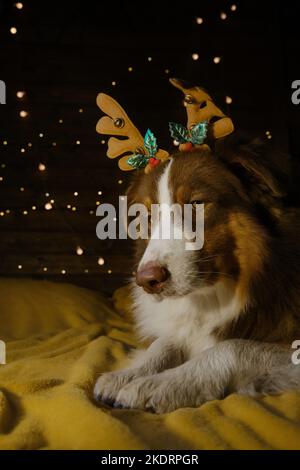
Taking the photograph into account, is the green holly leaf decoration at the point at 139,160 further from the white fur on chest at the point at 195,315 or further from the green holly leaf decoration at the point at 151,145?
the white fur on chest at the point at 195,315

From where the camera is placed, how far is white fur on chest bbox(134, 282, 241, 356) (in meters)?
1.73

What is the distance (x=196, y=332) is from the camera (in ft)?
5.99

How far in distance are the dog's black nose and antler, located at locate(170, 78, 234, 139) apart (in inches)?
27.3

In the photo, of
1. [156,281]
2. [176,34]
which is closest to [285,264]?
[156,281]

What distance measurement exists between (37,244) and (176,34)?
2.16 meters

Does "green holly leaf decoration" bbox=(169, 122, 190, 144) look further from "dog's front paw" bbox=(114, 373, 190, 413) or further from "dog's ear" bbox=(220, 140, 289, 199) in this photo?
"dog's front paw" bbox=(114, 373, 190, 413)

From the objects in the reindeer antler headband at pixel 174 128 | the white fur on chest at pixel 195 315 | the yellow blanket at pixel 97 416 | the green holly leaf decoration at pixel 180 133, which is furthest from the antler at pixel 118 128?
the yellow blanket at pixel 97 416

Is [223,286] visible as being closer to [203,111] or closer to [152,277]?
[152,277]

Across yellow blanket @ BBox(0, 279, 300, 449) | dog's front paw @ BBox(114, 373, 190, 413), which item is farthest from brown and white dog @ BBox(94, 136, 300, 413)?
yellow blanket @ BBox(0, 279, 300, 449)

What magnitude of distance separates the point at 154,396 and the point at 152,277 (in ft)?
1.19

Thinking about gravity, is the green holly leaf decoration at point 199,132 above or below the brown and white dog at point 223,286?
above

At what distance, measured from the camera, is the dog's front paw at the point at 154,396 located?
4.48ft

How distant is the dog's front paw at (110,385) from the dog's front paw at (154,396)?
0.04 meters
